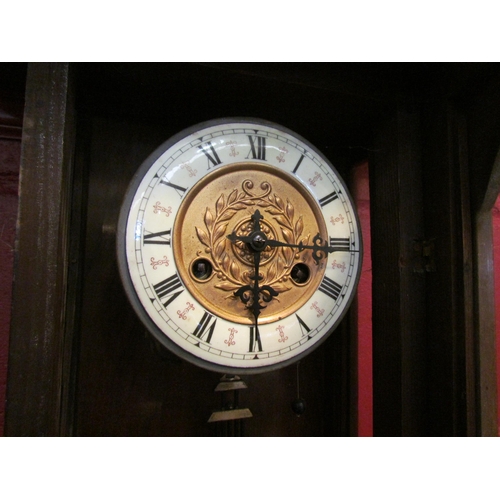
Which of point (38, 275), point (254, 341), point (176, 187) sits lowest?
point (254, 341)

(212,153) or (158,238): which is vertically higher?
(212,153)

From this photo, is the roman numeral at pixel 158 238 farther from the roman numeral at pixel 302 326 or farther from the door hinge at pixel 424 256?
the door hinge at pixel 424 256

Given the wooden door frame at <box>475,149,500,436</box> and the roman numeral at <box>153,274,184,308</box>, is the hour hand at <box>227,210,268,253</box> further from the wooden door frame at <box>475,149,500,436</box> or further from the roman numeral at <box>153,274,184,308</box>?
the wooden door frame at <box>475,149,500,436</box>

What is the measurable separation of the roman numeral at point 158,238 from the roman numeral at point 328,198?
0.28 m

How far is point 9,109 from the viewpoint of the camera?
2.62ft

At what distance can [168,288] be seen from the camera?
575mm

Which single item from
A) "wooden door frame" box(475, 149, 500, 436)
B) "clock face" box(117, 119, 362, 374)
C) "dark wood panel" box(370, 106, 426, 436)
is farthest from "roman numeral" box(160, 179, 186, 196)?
"wooden door frame" box(475, 149, 500, 436)

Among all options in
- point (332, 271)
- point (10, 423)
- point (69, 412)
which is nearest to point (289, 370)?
point (332, 271)

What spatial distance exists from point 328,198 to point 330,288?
168 mm

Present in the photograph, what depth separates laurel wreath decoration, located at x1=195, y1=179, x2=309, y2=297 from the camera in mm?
613

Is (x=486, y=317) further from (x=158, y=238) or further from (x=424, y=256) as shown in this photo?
(x=158, y=238)

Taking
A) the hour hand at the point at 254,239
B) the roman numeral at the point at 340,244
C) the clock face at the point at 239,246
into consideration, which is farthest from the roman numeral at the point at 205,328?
the roman numeral at the point at 340,244

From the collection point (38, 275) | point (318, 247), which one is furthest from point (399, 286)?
point (38, 275)

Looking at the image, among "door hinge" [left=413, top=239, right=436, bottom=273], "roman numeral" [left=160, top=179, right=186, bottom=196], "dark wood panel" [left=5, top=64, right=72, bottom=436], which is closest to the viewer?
"dark wood panel" [left=5, top=64, right=72, bottom=436]
